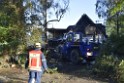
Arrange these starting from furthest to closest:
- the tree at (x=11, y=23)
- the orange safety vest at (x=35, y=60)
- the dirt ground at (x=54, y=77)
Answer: the tree at (x=11, y=23), the dirt ground at (x=54, y=77), the orange safety vest at (x=35, y=60)

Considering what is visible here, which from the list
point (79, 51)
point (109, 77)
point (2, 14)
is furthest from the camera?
point (79, 51)

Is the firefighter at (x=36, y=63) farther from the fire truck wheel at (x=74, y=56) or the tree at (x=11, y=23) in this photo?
the fire truck wheel at (x=74, y=56)

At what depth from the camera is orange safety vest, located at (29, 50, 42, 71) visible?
14.9m

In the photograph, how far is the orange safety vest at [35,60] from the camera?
49.0ft

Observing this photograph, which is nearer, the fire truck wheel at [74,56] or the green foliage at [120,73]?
the green foliage at [120,73]

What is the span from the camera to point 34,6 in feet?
81.5

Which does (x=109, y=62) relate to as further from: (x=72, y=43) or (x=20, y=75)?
(x=72, y=43)

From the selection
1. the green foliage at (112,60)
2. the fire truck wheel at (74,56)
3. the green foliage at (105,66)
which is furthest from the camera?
the fire truck wheel at (74,56)

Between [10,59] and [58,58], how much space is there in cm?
454

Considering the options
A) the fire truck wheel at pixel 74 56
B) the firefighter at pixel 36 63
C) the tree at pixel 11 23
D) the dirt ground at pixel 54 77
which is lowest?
the dirt ground at pixel 54 77

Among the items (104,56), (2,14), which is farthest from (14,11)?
(104,56)

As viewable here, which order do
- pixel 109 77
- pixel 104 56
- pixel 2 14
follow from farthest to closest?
pixel 2 14 → pixel 104 56 → pixel 109 77

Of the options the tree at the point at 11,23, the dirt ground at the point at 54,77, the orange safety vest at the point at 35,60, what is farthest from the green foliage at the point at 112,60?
the tree at the point at 11,23

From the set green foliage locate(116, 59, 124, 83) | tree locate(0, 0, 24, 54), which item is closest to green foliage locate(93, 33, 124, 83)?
green foliage locate(116, 59, 124, 83)
